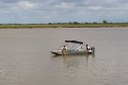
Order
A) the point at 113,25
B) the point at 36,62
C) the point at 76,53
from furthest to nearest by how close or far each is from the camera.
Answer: the point at 113,25 < the point at 76,53 < the point at 36,62

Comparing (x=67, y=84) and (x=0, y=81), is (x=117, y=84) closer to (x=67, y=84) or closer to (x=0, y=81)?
(x=67, y=84)

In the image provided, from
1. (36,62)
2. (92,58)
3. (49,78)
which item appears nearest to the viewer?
(49,78)

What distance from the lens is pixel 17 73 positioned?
2811 cm

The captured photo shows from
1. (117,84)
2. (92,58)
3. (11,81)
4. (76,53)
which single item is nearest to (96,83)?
(117,84)

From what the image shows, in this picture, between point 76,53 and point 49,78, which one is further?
point 76,53

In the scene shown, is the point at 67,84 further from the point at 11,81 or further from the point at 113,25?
the point at 113,25

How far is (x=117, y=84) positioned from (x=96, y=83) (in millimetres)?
1380

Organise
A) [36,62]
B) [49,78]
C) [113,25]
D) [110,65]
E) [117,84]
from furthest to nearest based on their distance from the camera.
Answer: [113,25] < [36,62] < [110,65] < [49,78] < [117,84]

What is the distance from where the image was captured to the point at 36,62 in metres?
35.2

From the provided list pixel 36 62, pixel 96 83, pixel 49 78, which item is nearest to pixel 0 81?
pixel 49 78

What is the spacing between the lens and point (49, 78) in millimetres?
26031

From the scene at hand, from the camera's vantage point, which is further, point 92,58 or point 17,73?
point 92,58

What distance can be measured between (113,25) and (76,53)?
6222 inches

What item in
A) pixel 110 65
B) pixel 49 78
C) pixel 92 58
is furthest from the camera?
pixel 92 58
